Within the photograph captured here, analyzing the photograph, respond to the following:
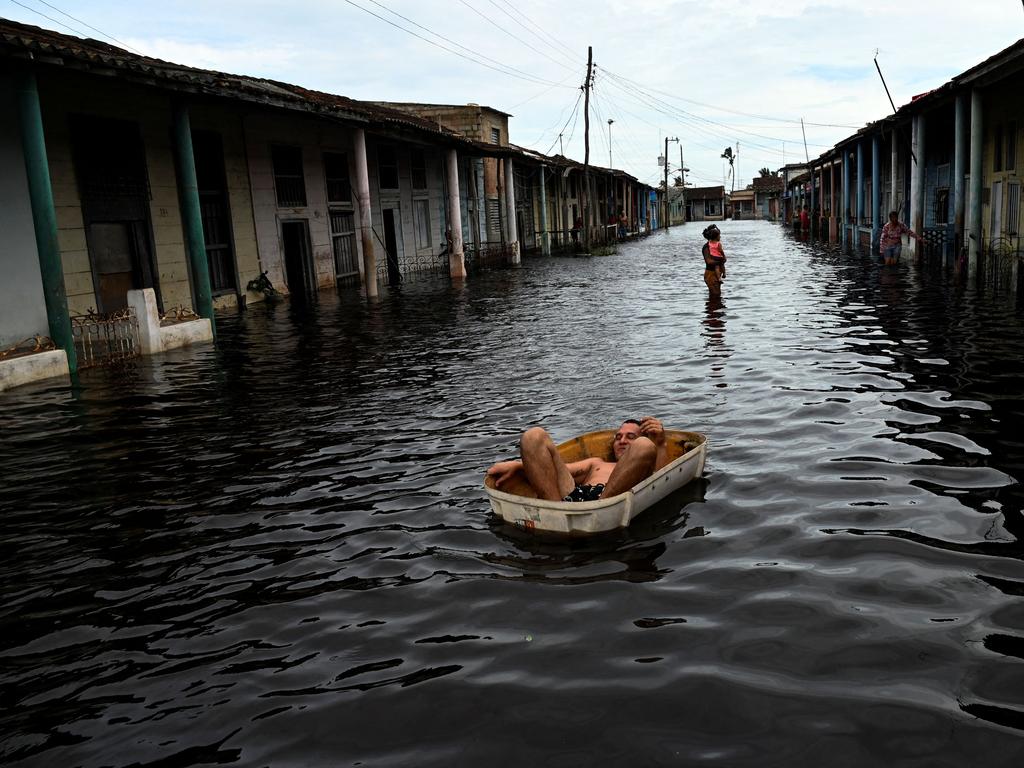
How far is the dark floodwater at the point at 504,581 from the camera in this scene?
372cm

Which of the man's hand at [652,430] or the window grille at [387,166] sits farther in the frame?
the window grille at [387,166]

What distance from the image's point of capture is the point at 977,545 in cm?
532

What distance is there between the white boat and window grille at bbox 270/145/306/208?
18.5m

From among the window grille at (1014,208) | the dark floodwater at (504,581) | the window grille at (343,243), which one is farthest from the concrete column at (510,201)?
the dark floodwater at (504,581)

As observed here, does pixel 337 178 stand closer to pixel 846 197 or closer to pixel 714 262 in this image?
pixel 714 262

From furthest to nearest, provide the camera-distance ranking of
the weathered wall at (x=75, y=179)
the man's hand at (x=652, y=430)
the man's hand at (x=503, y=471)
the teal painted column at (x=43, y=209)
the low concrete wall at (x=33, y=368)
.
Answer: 1. the weathered wall at (x=75, y=179)
2. the teal painted column at (x=43, y=209)
3. the low concrete wall at (x=33, y=368)
4. the man's hand at (x=652, y=430)
5. the man's hand at (x=503, y=471)

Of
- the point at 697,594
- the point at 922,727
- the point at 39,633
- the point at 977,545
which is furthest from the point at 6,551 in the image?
the point at 977,545

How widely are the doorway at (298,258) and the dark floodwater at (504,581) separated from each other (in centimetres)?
1347

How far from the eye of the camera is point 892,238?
23.4 m

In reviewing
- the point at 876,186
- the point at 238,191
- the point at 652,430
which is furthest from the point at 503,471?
the point at 876,186

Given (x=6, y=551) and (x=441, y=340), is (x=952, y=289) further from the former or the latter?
(x=6, y=551)

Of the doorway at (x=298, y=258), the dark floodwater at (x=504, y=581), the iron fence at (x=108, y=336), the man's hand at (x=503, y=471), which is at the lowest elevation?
the dark floodwater at (x=504, y=581)

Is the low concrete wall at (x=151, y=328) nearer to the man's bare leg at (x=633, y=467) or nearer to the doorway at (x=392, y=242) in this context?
the man's bare leg at (x=633, y=467)

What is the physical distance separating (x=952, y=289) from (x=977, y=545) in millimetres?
13659
